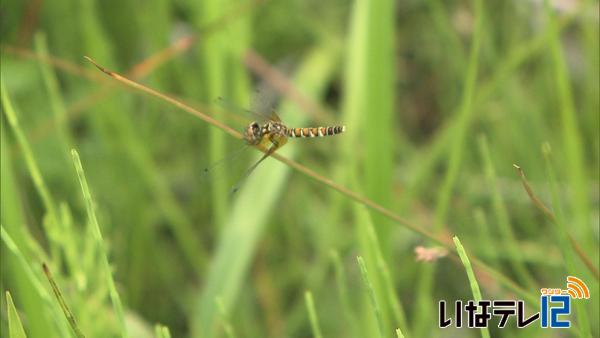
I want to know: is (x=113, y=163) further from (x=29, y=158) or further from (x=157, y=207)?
(x=29, y=158)

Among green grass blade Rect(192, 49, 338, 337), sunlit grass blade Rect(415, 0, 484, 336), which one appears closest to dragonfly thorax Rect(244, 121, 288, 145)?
sunlit grass blade Rect(415, 0, 484, 336)

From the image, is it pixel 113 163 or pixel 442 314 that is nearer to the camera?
pixel 442 314

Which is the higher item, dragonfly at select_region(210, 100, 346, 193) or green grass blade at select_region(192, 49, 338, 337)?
green grass blade at select_region(192, 49, 338, 337)

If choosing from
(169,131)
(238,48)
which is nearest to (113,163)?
(169,131)

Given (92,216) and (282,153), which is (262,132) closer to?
(92,216)

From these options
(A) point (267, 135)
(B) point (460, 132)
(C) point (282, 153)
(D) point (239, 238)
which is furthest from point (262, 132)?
(C) point (282, 153)

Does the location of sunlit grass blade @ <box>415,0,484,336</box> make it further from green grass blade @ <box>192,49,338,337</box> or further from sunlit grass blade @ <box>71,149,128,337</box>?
sunlit grass blade @ <box>71,149,128,337</box>
